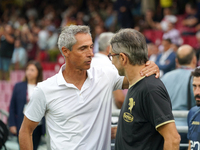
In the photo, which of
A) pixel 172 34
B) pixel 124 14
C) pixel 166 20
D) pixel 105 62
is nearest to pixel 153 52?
pixel 172 34

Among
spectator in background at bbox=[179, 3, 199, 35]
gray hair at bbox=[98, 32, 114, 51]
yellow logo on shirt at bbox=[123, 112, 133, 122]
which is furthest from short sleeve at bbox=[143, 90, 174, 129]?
spectator in background at bbox=[179, 3, 199, 35]

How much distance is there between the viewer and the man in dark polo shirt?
1.97m

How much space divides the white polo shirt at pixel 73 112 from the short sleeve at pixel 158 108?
28.7 inches

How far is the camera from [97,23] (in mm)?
12836

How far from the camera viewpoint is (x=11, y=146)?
4809 mm

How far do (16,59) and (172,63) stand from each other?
6.60 metres

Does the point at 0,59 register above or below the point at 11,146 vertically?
above

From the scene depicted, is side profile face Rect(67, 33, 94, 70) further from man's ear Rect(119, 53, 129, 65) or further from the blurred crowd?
the blurred crowd

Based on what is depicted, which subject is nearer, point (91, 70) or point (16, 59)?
point (91, 70)

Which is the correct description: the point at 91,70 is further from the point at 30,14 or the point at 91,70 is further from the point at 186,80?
the point at 30,14

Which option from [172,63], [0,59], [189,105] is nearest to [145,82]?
[189,105]

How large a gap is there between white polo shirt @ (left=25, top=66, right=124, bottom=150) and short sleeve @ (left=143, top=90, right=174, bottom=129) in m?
0.73

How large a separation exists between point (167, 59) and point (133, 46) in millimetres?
6041

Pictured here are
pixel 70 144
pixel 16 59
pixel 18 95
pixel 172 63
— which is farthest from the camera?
pixel 16 59
